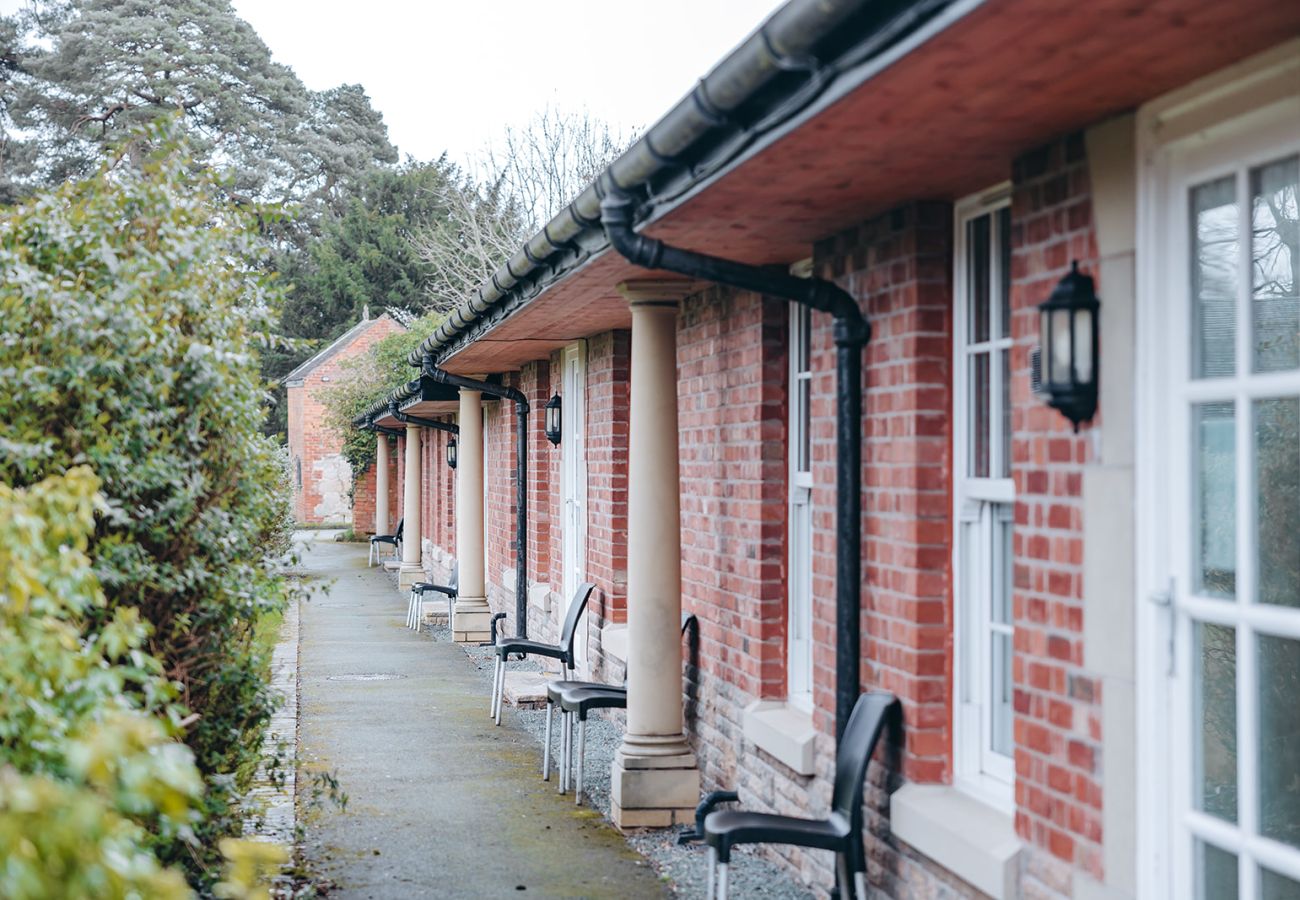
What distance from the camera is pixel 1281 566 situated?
151 inches

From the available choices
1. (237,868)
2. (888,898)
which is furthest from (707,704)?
(237,868)

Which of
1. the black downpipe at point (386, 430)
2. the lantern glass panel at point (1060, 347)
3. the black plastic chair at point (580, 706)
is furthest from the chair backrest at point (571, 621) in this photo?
the black downpipe at point (386, 430)

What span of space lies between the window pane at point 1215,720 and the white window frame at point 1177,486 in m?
0.04

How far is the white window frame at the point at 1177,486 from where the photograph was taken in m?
3.27

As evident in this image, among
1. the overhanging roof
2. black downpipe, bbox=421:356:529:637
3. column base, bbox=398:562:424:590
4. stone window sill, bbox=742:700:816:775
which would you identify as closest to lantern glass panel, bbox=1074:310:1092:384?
the overhanging roof

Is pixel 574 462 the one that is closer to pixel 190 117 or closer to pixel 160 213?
pixel 160 213

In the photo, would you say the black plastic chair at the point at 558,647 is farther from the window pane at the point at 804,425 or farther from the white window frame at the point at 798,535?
the window pane at the point at 804,425

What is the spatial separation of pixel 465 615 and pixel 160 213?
10261mm

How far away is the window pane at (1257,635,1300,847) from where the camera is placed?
3.36 meters

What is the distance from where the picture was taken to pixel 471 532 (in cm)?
1523

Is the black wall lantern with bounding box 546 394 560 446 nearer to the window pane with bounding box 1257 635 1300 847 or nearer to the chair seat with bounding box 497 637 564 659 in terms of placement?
the chair seat with bounding box 497 637 564 659

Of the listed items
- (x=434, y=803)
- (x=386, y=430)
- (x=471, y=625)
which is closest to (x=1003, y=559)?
(x=434, y=803)

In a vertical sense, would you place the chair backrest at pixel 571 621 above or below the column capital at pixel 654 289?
below

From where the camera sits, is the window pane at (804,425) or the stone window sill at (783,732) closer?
the stone window sill at (783,732)
